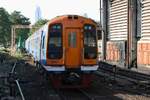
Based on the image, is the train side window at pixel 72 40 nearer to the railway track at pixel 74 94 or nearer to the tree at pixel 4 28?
the railway track at pixel 74 94

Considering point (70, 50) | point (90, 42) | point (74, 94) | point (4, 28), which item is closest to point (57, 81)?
point (74, 94)

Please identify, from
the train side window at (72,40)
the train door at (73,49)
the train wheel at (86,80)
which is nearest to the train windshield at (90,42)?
the train door at (73,49)

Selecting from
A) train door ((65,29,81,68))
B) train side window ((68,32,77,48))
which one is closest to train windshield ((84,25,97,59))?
train door ((65,29,81,68))

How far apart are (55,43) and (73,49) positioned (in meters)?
0.77

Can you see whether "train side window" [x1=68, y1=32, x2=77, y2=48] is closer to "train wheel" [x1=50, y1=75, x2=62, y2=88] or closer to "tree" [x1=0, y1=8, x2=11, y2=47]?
"train wheel" [x1=50, y1=75, x2=62, y2=88]

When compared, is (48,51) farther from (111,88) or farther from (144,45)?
(144,45)

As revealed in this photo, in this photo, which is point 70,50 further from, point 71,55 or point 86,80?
point 86,80

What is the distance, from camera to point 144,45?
28.9 meters

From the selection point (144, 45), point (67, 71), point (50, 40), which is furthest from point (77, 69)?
point (144, 45)

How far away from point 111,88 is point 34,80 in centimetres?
475

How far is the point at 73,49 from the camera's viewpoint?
706 inches

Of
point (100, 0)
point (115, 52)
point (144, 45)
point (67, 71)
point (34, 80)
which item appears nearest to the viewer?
point (67, 71)

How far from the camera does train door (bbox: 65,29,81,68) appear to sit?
17.9 metres

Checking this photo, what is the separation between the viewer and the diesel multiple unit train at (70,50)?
58.3 ft
